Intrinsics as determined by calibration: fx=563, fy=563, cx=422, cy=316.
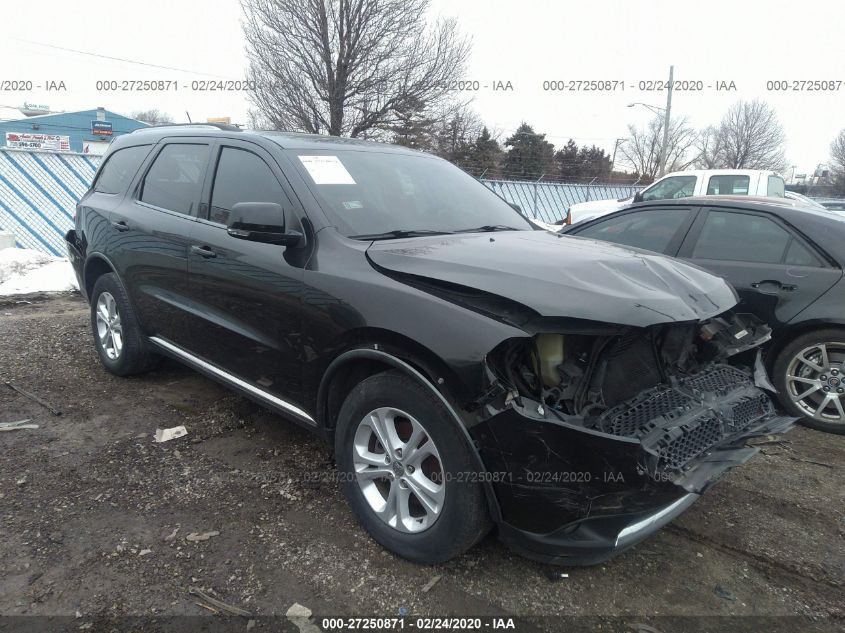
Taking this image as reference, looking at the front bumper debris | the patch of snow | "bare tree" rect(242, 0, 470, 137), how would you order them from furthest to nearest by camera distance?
1. "bare tree" rect(242, 0, 470, 137)
2. the patch of snow
3. the front bumper debris

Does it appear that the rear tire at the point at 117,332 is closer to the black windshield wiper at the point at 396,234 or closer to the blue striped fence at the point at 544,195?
the black windshield wiper at the point at 396,234

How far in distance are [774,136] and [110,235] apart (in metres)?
48.2

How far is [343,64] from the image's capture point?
1808cm

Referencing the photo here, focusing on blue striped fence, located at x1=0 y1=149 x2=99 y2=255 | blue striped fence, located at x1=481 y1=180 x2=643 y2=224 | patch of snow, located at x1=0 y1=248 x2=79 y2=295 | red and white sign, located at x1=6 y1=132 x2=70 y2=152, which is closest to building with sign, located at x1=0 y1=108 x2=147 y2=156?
red and white sign, located at x1=6 y1=132 x2=70 y2=152

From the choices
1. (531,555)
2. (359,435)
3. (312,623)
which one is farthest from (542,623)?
(359,435)

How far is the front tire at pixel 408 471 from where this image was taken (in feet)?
7.22

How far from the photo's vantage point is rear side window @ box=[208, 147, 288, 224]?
3.07 m

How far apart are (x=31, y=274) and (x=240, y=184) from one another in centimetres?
645

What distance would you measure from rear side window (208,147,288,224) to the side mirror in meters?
0.28

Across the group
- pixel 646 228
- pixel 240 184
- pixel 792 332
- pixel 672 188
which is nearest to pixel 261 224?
pixel 240 184

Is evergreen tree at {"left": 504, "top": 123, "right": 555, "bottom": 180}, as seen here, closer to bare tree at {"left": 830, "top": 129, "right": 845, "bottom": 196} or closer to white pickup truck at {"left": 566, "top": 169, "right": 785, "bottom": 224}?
bare tree at {"left": 830, "top": 129, "right": 845, "bottom": 196}

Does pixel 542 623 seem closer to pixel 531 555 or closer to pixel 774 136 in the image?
pixel 531 555

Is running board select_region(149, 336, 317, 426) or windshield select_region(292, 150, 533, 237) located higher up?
windshield select_region(292, 150, 533, 237)

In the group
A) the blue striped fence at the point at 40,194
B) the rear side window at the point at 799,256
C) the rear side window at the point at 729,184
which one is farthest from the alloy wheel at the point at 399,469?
the blue striped fence at the point at 40,194
